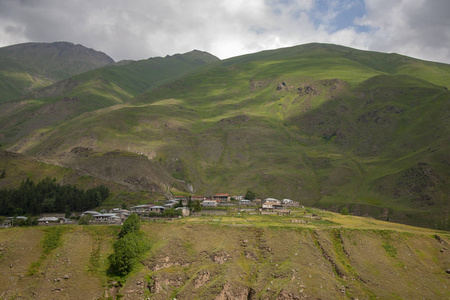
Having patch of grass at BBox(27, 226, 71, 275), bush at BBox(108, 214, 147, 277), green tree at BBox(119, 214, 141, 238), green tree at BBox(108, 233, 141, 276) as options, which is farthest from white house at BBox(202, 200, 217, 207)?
green tree at BBox(108, 233, 141, 276)

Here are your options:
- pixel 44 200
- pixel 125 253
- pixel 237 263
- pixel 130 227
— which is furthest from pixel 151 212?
pixel 237 263

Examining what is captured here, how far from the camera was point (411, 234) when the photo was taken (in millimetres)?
92875

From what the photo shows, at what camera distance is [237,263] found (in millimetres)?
77438

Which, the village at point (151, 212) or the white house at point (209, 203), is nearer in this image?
the village at point (151, 212)

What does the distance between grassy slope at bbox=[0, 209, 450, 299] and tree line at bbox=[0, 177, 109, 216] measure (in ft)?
144

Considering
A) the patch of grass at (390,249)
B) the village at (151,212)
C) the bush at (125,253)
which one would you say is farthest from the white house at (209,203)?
the patch of grass at (390,249)

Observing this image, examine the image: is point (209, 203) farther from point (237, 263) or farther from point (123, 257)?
point (123, 257)

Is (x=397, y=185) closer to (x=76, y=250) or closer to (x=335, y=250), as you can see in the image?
(x=335, y=250)

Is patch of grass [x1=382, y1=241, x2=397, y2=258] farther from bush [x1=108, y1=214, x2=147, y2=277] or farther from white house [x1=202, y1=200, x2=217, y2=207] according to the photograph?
white house [x1=202, y1=200, x2=217, y2=207]

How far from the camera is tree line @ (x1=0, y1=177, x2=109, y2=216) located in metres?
124

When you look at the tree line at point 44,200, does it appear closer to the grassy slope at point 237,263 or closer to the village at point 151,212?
the village at point 151,212

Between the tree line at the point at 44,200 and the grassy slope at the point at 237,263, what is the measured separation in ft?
Result: 144

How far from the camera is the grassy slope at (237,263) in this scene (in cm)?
6956

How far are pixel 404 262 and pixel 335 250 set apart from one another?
13571mm
